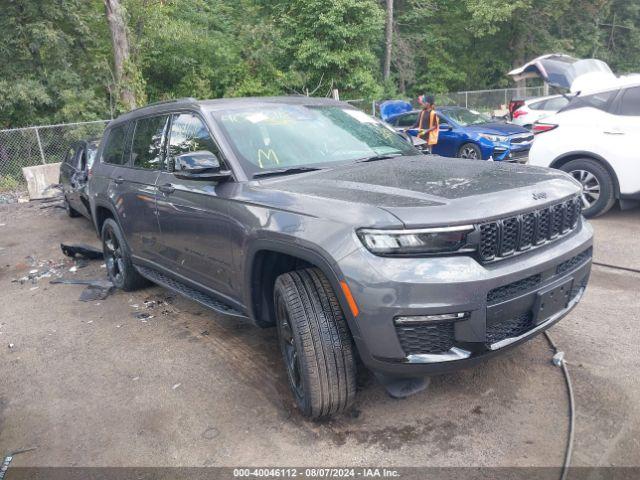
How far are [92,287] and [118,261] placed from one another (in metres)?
0.60

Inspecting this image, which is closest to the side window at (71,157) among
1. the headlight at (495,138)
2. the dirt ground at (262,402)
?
the dirt ground at (262,402)

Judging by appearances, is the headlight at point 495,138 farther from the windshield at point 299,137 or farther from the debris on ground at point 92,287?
the debris on ground at point 92,287

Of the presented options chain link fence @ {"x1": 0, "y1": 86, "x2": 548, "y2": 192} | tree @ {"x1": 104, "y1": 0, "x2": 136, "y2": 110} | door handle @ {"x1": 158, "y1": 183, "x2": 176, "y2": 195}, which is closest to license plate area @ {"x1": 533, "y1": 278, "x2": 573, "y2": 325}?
door handle @ {"x1": 158, "y1": 183, "x2": 176, "y2": 195}

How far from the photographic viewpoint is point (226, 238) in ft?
11.2

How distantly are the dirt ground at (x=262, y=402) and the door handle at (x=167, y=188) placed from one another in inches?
48.3

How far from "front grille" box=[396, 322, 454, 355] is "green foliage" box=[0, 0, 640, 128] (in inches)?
634

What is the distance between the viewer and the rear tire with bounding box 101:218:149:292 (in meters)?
5.29

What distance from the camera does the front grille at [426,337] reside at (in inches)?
97.6

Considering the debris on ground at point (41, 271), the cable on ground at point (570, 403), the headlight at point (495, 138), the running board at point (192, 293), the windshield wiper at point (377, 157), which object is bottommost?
the debris on ground at point (41, 271)

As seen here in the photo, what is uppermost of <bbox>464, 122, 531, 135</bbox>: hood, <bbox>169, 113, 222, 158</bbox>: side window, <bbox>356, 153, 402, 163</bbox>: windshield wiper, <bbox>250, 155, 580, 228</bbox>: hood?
<bbox>169, 113, 222, 158</bbox>: side window

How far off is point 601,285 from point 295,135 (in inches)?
125

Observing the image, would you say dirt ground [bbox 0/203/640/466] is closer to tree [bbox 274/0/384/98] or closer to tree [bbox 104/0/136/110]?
tree [bbox 104/0/136/110]

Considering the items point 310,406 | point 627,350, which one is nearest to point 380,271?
point 310,406

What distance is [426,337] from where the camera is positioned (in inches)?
98.5
